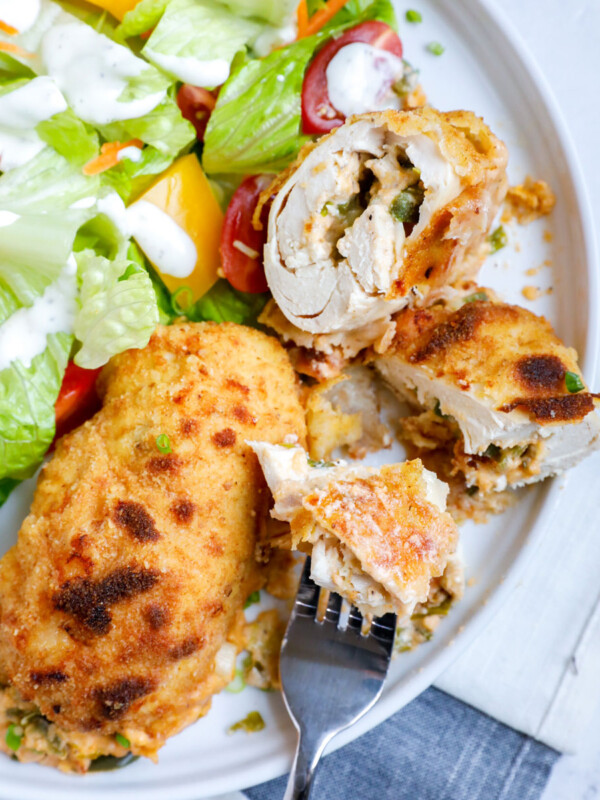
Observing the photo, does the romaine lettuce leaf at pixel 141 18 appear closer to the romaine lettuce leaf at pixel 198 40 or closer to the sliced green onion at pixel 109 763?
the romaine lettuce leaf at pixel 198 40

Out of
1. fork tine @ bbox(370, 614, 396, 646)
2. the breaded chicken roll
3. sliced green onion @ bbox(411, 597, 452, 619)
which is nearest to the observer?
the breaded chicken roll

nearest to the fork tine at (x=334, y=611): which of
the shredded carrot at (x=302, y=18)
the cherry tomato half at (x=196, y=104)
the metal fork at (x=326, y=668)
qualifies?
the metal fork at (x=326, y=668)

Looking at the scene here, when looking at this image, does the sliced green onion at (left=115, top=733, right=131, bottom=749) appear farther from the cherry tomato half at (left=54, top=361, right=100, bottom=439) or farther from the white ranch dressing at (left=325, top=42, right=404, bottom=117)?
the white ranch dressing at (left=325, top=42, right=404, bottom=117)

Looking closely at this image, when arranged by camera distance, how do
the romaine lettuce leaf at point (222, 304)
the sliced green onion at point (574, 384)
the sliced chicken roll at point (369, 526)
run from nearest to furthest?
the sliced chicken roll at point (369, 526), the sliced green onion at point (574, 384), the romaine lettuce leaf at point (222, 304)

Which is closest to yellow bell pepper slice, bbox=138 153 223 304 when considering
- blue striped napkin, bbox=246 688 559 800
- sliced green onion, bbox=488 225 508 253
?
sliced green onion, bbox=488 225 508 253

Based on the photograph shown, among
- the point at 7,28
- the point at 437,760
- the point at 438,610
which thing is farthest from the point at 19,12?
the point at 437,760

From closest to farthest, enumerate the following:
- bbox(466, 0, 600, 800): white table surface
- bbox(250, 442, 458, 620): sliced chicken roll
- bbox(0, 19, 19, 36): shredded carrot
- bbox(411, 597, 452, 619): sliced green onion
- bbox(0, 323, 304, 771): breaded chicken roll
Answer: bbox(250, 442, 458, 620): sliced chicken roll
bbox(0, 323, 304, 771): breaded chicken roll
bbox(0, 19, 19, 36): shredded carrot
bbox(411, 597, 452, 619): sliced green onion
bbox(466, 0, 600, 800): white table surface

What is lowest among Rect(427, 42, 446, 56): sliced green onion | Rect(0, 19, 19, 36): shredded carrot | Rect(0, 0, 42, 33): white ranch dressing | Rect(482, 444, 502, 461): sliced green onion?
Rect(482, 444, 502, 461): sliced green onion
